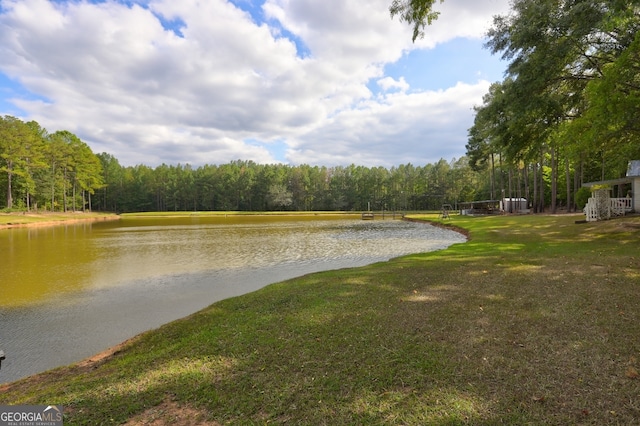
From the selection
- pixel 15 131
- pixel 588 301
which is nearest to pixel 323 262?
pixel 588 301

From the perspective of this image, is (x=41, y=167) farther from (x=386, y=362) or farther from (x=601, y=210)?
(x=601, y=210)

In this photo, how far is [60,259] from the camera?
15.7 meters

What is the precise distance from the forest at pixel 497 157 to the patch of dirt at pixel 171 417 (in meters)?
8.78

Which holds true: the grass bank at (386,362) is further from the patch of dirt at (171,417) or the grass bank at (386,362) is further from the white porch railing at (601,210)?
the white porch railing at (601,210)

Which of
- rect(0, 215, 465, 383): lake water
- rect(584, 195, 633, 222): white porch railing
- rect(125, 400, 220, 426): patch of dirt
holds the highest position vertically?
rect(584, 195, 633, 222): white porch railing

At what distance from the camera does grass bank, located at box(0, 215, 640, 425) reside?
A: 10.8ft

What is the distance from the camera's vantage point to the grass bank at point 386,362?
10.8 ft

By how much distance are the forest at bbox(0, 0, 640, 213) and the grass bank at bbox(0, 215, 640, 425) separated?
6668mm

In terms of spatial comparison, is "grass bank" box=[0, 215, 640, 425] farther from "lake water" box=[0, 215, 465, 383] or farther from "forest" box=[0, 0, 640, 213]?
"forest" box=[0, 0, 640, 213]

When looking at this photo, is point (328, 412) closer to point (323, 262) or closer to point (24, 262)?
point (323, 262)

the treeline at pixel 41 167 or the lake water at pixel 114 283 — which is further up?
the treeline at pixel 41 167

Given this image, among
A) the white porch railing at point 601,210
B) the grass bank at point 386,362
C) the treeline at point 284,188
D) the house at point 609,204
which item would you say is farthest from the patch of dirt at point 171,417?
the treeline at point 284,188

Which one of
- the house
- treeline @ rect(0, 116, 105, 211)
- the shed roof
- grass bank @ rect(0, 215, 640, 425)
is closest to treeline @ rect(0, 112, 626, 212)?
treeline @ rect(0, 116, 105, 211)

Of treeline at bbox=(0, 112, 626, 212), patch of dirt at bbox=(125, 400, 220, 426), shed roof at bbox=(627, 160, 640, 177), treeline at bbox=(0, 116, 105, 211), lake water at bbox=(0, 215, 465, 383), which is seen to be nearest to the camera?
patch of dirt at bbox=(125, 400, 220, 426)
